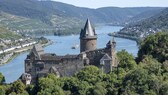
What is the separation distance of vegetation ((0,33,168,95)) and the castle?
2.33ft

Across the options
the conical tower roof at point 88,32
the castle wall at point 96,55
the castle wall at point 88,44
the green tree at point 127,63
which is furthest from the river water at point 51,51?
the green tree at point 127,63

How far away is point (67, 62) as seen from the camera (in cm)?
2725

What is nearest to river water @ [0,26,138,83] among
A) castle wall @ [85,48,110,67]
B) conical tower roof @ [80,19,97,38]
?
conical tower roof @ [80,19,97,38]

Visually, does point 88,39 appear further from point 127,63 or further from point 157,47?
point 157,47

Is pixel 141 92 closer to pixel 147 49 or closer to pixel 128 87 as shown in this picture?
pixel 128 87

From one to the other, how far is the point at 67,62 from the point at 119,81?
13.8 feet

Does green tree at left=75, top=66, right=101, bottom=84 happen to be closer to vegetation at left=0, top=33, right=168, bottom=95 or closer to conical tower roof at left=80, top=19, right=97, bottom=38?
vegetation at left=0, top=33, right=168, bottom=95

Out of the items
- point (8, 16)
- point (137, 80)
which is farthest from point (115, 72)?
point (8, 16)

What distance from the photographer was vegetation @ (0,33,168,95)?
2253 cm

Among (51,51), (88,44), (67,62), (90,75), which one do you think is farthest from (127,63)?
(51,51)

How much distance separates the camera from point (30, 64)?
28.4m

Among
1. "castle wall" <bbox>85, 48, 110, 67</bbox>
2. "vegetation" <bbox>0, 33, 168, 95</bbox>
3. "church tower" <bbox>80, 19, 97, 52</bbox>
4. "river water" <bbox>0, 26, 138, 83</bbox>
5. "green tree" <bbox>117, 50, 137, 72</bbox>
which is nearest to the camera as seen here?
"vegetation" <bbox>0, 33, 168, 95</bbox>

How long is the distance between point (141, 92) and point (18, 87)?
7.63m

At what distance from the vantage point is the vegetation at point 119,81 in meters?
22.5
